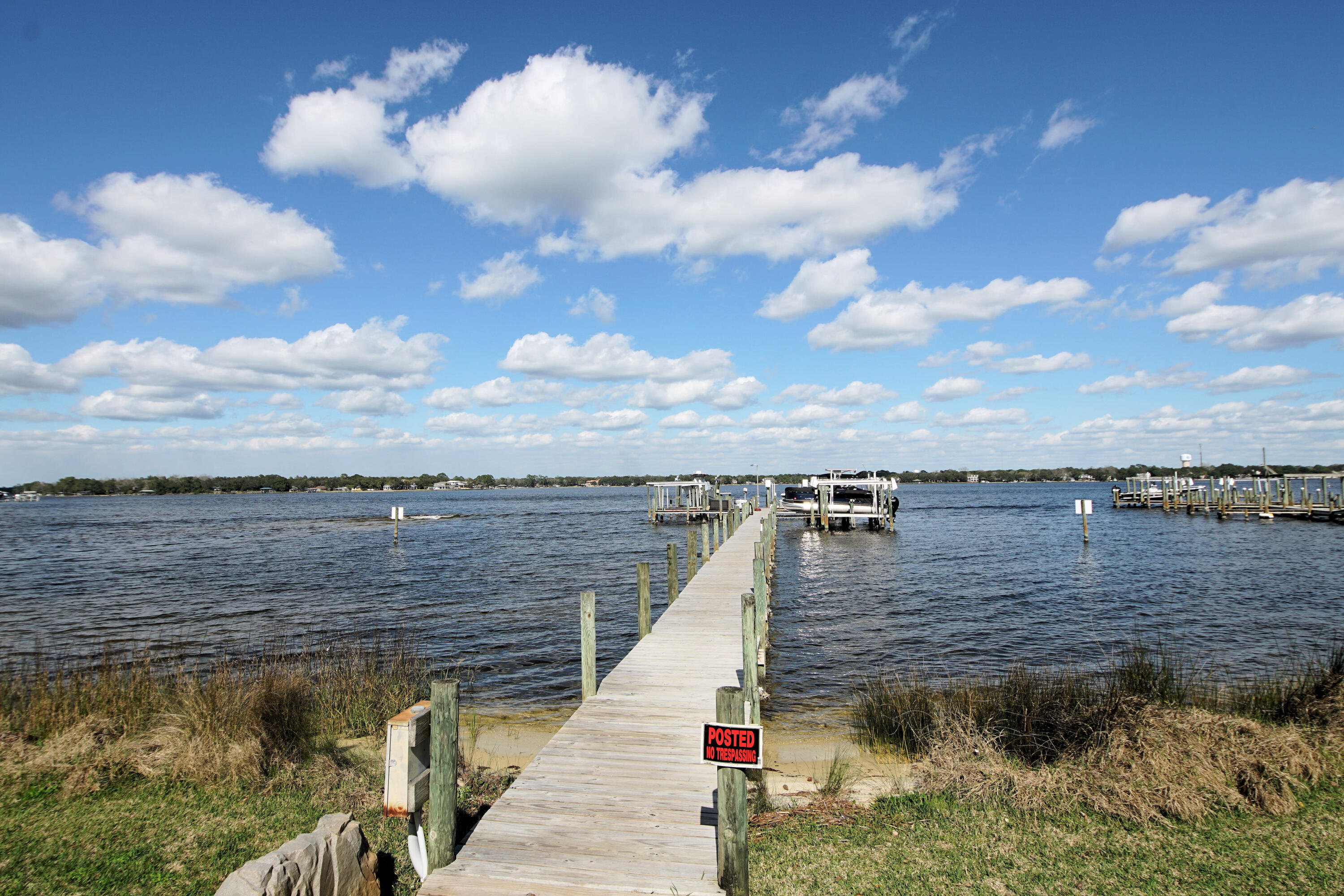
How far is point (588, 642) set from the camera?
9148 millimetres

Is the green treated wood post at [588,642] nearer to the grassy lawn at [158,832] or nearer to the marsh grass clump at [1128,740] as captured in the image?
the grassy lawn at [158,832]

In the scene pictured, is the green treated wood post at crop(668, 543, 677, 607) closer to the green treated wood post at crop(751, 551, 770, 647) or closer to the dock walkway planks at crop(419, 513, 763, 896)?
the green treated wood post at crop(751, 551, 770, 647)

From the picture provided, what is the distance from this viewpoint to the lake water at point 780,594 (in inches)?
603

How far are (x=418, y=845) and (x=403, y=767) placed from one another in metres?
0.67

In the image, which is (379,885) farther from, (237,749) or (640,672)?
(640,672)

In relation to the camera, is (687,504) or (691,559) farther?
(687,504)

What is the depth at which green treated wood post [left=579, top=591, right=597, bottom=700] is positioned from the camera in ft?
29.4

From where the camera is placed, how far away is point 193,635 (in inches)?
697

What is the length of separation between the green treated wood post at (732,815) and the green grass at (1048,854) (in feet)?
1.68

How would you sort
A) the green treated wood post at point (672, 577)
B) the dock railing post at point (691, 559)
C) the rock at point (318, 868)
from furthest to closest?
1. the dock railing post at point (691, 559)
2. the green treated wood post at point (672, 577)
3. the rock at point (318, 868)

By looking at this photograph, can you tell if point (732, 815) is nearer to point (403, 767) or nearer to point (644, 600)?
point (403, 767)

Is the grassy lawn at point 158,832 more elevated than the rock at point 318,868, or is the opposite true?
the rock at point 318,868

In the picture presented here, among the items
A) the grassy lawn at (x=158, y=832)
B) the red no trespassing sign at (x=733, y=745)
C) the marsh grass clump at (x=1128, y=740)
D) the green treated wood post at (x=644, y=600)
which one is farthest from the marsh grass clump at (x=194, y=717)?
the marsh grass clump at (x=1128, y=740)

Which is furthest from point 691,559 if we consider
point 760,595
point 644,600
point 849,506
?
point 849,506
